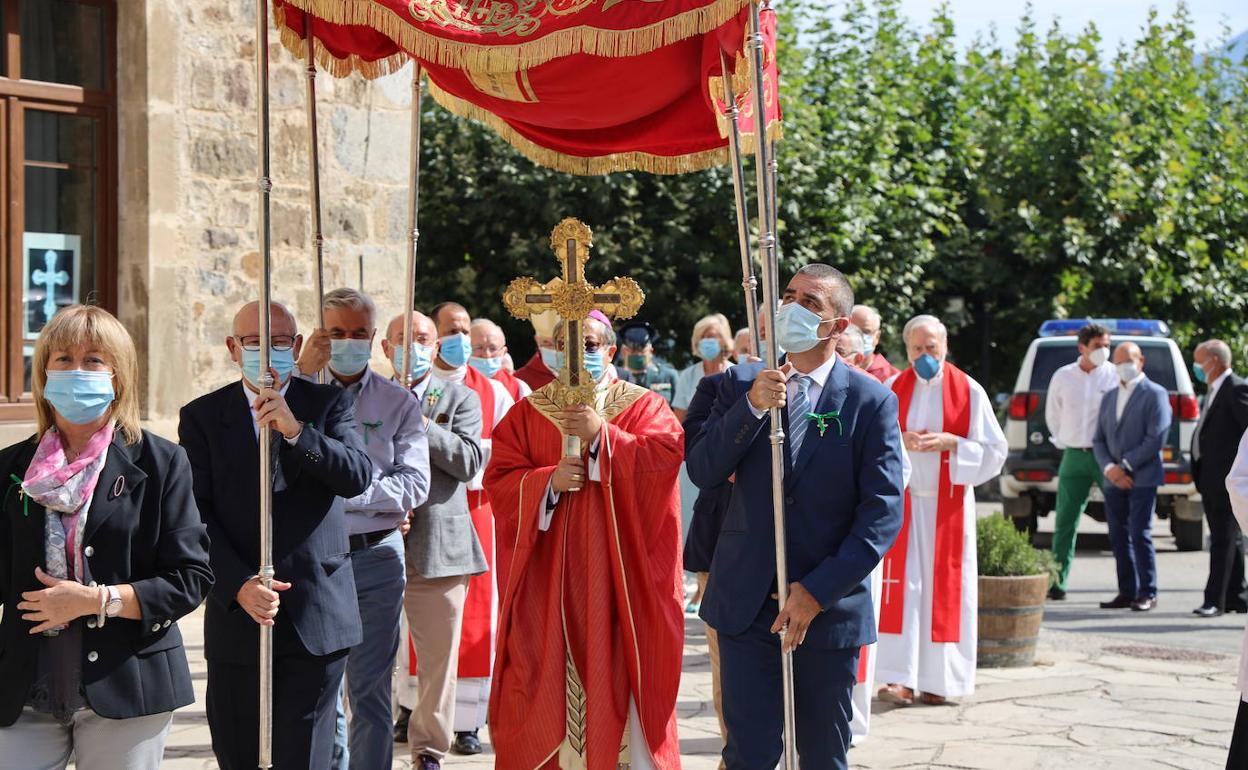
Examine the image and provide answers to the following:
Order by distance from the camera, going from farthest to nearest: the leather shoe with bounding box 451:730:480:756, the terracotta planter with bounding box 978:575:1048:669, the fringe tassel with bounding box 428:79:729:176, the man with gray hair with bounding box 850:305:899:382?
1. the terracotta planter with bounding box 978:575:1048:669
2. the man with gray hair with bounding box 850:305:899:382
3. the leather shoe with bounding box 451:730:480:756
4. the fringe tassel with bounding box 428:79:729:176

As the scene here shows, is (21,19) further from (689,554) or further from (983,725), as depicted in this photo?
(983,725)

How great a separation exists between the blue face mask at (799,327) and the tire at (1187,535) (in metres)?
11.8

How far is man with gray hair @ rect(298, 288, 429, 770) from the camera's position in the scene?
586 centimetres

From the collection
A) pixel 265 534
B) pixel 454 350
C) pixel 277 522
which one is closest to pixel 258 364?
pixel 277 522

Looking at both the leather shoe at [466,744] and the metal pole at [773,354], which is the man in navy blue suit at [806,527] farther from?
the leather shoe at [466,744]

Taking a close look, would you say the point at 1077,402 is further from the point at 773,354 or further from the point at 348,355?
the point at 773,354

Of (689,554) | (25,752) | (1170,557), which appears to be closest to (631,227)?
(1170,557)

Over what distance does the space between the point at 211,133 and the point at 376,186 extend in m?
1.32

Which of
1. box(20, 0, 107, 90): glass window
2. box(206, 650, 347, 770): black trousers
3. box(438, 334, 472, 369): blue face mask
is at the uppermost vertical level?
box(20, 0, 107, 90): glass window

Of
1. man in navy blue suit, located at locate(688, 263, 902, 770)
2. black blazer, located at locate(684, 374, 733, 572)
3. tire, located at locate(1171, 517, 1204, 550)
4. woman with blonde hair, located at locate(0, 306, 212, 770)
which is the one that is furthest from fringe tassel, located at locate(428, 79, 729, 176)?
tire, located at locate(1171, 517, 1204, 550)

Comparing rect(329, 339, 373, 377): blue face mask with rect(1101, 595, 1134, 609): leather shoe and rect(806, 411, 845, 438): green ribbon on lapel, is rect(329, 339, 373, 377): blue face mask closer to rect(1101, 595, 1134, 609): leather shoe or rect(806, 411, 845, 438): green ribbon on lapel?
rect(806, 411, 845, 438): green ribbon on lapel

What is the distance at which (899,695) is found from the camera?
27.6ft

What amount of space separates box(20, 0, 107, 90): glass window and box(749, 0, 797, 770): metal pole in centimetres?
563

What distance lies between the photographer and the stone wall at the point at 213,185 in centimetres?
961
